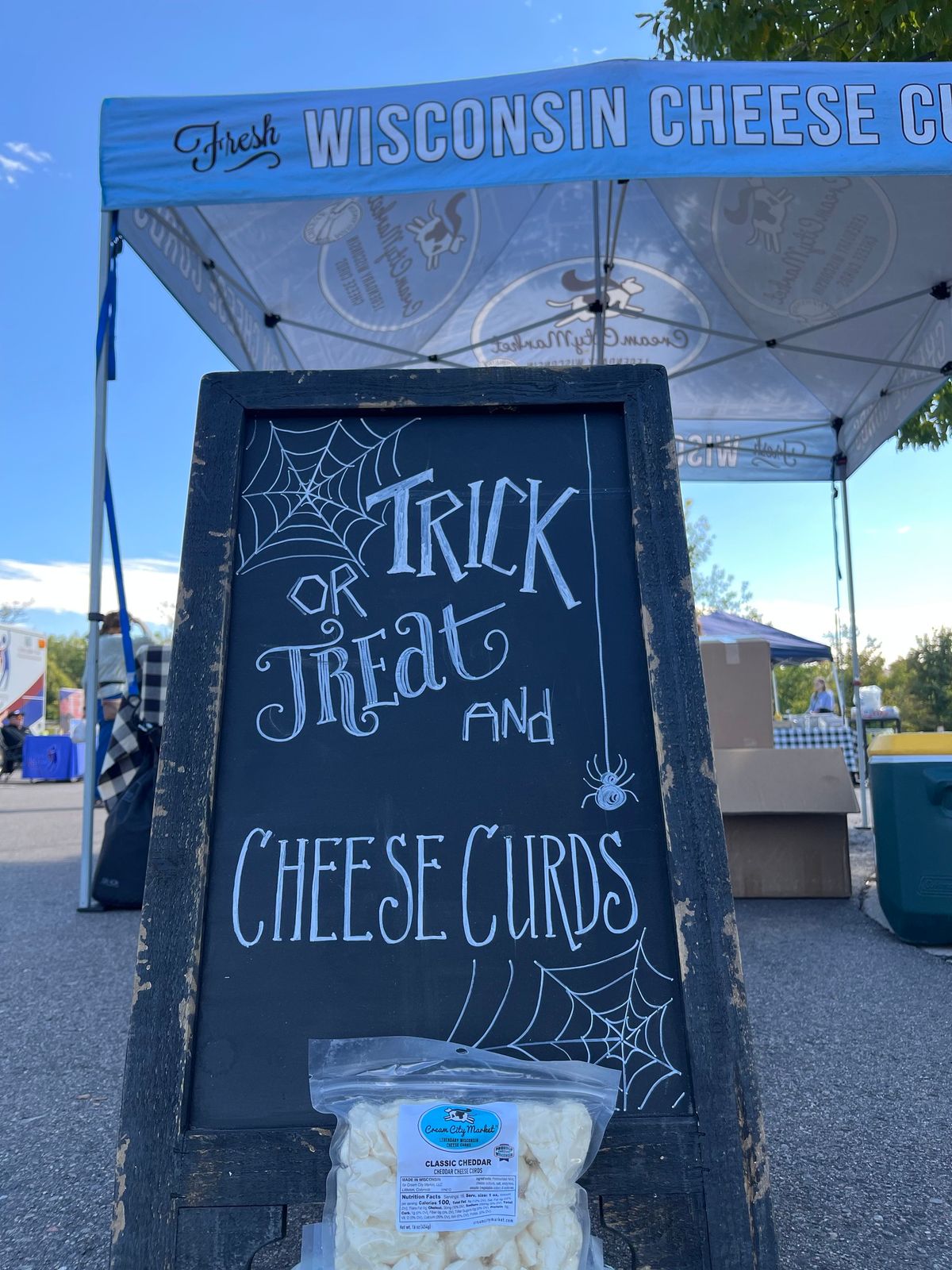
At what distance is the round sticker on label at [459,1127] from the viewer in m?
1.21

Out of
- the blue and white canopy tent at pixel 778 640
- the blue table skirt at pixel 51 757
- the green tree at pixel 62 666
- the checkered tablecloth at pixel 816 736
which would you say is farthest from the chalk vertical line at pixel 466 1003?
the green tree at pixel 62 666

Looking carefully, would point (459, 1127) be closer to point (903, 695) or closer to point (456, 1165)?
point (456, 1165)

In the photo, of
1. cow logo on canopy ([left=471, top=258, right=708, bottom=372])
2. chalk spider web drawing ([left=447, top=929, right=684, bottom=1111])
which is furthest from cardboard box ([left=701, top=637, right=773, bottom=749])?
chalk spider web drawing ([left=447, top=929, right=684, bottom=1111])

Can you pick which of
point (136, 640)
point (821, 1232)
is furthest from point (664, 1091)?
point (136, 640)

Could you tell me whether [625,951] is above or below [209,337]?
below

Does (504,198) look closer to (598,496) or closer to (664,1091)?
(598,496)

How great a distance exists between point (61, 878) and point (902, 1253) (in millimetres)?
5505

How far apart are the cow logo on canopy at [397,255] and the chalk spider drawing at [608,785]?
16.8 ft

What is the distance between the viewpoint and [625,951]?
1.46m

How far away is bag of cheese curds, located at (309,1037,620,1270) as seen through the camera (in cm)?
117

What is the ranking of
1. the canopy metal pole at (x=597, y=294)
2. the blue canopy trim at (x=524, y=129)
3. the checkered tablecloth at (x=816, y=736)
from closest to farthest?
the blue canopy trim at (x=524, y=129)
the canopy metal pole at (x=597, y=294)
the checkered tablecloth at (x=816, y=736)

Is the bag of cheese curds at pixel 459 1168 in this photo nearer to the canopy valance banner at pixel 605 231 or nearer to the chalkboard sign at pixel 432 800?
the chalkboard sign at pixel 432 800

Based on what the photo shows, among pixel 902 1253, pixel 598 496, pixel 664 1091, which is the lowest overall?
pixel 902 1253

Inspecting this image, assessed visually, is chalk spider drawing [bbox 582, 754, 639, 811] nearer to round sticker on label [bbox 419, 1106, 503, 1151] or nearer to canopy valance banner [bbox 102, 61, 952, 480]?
round sticker on label [bbox 419, 1106, 503, 1151]
